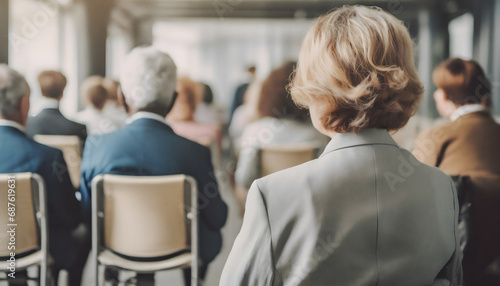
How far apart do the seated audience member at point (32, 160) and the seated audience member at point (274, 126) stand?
45.9 inches

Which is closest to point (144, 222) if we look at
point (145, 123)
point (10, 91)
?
point (145, 123)

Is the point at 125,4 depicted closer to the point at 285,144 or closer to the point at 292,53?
the point at 292,53

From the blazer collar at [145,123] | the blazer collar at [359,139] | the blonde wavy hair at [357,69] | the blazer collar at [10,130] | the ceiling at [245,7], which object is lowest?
the blazer collar at [10,130]

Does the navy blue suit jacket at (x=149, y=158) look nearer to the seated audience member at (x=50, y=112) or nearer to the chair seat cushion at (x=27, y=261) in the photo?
the chair seat cushion at (x=27, y=261)

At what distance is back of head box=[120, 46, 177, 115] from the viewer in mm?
1990

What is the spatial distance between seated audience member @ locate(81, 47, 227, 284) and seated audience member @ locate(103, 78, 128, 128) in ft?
5.55

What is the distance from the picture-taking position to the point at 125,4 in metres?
10.6

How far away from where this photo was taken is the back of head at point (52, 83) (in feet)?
10.1

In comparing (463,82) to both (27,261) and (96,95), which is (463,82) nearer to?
(27,261)

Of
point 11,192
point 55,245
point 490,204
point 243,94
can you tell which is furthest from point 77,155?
point 243,94

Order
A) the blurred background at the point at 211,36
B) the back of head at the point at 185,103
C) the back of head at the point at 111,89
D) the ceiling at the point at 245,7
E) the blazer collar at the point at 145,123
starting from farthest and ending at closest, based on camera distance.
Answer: the ceiling at the point at 245,7 < the blurred background at the point at 211,36 < the back of head at the point at 111,89 < the back of head at the point at 185,103 < the blazer collar at the point at 145,123

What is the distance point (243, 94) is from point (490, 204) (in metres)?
5.13

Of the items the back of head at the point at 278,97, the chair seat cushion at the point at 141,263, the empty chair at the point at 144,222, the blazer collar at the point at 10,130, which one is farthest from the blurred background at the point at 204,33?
the chair seat cushion at the point at 141,263

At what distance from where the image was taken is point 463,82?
202 centimetres
